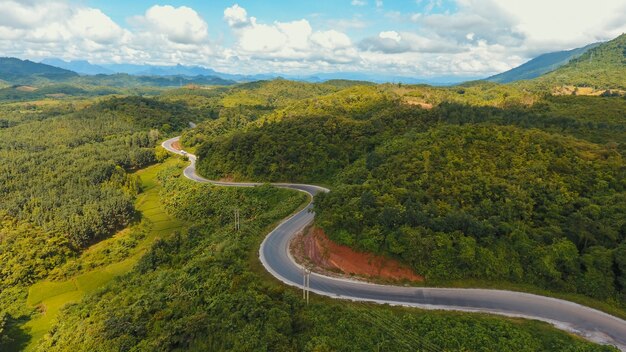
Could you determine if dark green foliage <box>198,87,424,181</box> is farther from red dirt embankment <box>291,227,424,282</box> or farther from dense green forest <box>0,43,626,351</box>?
red dirt embankment <box>291,227,424,282</box>

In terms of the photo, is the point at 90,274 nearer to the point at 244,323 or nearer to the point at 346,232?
the point at 244,323

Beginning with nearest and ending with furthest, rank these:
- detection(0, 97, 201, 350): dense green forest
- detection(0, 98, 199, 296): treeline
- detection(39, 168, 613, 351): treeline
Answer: detection(39, 168, 613, 351): treeline → detection(0, 97, 201, 350): dense green forest → detection(0, 98, 199, 296): treeline

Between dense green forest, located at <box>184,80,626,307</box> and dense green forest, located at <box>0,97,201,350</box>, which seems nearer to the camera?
dense green forest, located at <box>184,80,626,307</box>

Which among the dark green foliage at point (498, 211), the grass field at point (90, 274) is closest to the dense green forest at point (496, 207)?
the dark green foliage at point (498, 211)

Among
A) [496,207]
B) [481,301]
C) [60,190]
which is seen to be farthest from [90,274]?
[496,207]

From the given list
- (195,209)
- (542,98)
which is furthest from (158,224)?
(542,98)

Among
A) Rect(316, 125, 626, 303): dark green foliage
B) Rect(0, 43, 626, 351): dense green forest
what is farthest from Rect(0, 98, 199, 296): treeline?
Rect(316, 125, 626, 303): dark green foliage

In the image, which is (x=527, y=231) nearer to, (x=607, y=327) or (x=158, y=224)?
(x=607, y=327)
